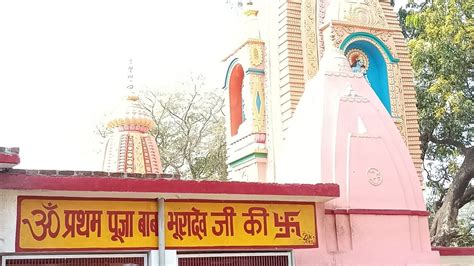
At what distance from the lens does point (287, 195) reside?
23.1ft

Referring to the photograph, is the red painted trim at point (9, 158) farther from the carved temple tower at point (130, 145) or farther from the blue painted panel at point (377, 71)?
the carved temple tower at point (130, 145)

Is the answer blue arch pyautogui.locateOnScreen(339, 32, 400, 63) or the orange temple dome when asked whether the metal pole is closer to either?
blue arch pyautogui.locateOnScreen(339, 32, 400, 63)

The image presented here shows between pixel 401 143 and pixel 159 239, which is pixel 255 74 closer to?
pixel 401 143

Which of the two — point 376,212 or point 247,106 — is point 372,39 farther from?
point 376,212

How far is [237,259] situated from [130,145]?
9936 millimetres

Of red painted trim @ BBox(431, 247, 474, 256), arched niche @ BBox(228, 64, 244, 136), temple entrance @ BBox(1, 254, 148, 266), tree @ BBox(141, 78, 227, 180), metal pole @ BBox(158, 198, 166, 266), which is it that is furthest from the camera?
tree @ BBox(141, 78, 227, 180)

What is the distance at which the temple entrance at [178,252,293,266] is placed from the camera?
6730mm

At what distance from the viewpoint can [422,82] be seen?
19.8 metres

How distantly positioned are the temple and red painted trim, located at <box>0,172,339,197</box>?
0.01m

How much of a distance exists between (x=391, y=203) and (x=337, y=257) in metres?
1.07

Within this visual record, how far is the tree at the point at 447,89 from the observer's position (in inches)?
713

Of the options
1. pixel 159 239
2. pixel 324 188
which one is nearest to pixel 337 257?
pixel 324 188

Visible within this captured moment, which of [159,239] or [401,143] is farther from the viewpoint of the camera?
[401,143]

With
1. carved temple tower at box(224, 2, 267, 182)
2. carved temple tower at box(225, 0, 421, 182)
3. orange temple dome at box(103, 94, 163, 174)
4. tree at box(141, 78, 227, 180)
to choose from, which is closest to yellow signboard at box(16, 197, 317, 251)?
carved temple tower at box(225, 0, 421, 182)
